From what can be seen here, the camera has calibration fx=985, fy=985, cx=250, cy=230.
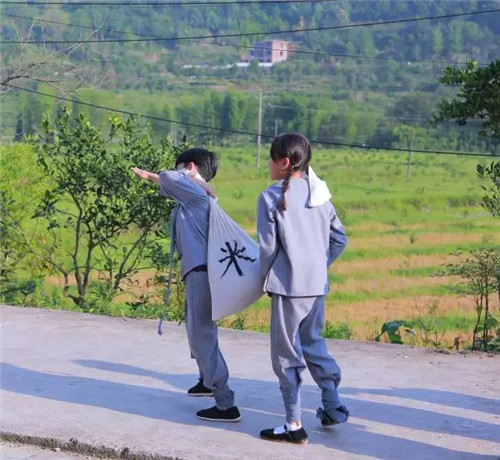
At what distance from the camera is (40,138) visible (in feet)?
37.6

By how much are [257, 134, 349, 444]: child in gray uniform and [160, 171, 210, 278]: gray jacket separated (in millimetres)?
590

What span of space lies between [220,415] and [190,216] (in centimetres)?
110

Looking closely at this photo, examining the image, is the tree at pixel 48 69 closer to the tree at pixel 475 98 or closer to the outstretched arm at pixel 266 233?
the tree at pixel 475 98

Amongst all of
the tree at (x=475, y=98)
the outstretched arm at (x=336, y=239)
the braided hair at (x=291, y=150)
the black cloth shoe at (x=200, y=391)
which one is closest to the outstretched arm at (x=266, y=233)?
the braided hair at (x=291, y=150)

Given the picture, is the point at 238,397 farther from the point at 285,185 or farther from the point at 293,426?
the point at 285,185

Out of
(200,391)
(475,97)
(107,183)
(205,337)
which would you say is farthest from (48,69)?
(475,97)

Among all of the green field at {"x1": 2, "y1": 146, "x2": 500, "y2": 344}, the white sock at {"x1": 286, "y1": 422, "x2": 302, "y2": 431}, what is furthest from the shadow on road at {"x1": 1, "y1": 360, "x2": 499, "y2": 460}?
the green field at {"x1": 2, "y1": 146, "x2": 500, "y2": 344}

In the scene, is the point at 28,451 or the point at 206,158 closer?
the point at 28,451

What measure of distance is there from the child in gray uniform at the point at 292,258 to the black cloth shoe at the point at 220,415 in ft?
1.33

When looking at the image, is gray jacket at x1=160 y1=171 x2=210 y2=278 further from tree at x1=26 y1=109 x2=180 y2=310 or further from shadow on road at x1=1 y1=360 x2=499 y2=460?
tree at x1=26 y1=109 x2=180 y2=310

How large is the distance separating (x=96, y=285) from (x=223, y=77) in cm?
7462

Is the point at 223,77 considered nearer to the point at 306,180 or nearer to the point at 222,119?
the point at 222,119

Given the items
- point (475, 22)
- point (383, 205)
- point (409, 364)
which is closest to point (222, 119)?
point (475, 22)

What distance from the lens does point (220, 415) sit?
5.38 meters
